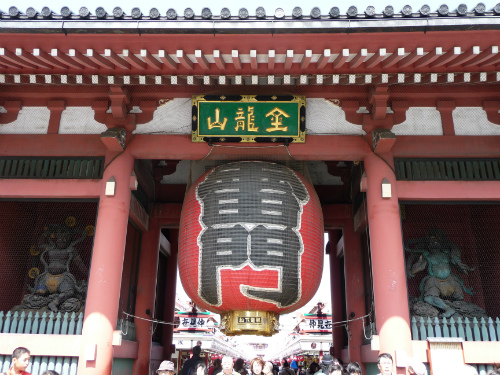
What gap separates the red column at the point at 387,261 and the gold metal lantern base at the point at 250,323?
1.44m

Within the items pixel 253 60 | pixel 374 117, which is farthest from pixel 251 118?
pixel 374 117

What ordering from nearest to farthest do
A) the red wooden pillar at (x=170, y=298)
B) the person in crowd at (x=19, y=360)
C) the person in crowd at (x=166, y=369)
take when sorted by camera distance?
1. the person in crowd at (x=19, y=360)
2. the person in crowd at (x=166, y=369)
3. the red wooden pillar at (x=170, y=298)

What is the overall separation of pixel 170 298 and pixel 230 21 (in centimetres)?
702

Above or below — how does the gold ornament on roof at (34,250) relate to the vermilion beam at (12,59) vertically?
below

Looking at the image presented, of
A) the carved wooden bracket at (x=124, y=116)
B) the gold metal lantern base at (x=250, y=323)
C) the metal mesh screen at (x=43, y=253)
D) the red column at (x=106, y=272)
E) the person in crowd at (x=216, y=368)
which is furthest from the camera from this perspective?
the metal mesh screen at (x=43, y=253)

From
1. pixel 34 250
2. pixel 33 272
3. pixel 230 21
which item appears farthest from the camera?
pixel 34 250

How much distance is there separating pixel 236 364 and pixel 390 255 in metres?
3.38

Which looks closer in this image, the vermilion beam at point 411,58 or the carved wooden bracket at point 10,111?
the vermilion beam at point 411,58

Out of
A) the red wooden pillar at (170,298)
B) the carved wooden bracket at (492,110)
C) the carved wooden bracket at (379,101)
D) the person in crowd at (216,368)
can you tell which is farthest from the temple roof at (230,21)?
the red wooden pillar at (170,298)

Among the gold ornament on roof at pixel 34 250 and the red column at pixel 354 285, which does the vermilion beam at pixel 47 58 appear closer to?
the gold ornament on roof at pixel 34 250

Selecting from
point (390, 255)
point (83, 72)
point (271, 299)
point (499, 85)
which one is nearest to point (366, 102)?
point (499, 85)

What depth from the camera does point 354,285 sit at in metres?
8.35

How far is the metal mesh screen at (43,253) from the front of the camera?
274 inches

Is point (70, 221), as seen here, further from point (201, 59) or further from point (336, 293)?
point (336, 293)
